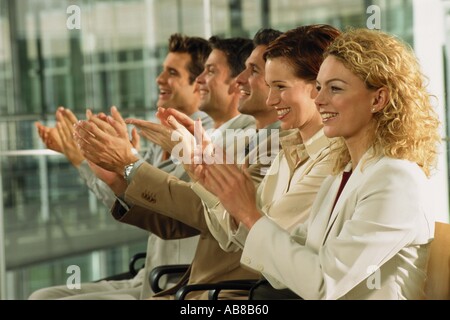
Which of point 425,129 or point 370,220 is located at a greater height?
point 425,129

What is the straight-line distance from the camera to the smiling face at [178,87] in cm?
420

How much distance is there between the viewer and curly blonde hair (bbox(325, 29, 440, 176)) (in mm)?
2121

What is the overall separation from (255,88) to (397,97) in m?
1.15

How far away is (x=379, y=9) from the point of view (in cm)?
534

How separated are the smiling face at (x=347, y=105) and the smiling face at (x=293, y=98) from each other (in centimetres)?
56

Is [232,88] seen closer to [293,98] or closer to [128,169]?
[128,169]

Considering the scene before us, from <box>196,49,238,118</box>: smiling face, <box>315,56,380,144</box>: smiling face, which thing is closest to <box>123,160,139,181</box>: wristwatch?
<box>196,49,238,118</box>: smiling face

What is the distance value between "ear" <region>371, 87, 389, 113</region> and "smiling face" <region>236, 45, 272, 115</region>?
3.51 feet

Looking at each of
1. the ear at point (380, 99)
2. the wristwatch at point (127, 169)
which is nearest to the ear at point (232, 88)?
the wristwatch at point (127, 169)

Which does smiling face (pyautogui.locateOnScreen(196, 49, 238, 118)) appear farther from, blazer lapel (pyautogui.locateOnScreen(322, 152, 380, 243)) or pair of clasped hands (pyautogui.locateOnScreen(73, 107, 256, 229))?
blazer lapel (pyautogui.locateOnScreen(322, 152, 380, 243))

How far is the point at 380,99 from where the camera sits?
85.7 inches

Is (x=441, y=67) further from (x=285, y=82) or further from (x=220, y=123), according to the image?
(x=285, y=82)
